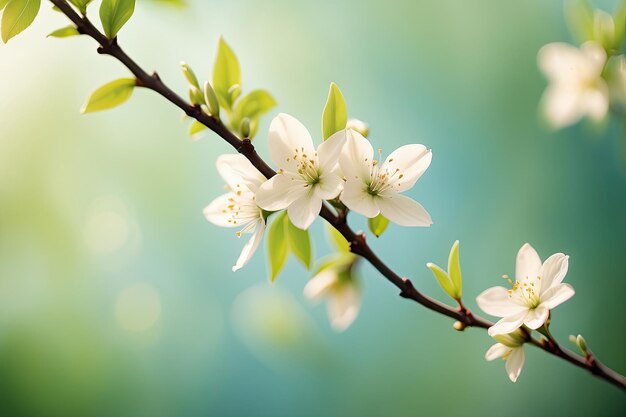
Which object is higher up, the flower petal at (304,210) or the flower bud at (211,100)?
the flower bud at (211,100)

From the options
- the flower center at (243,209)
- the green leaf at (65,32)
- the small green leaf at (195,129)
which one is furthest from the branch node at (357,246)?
the green leaf at (65,32)

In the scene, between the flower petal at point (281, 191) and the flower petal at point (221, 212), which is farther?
the flower petal at point (221, 212)

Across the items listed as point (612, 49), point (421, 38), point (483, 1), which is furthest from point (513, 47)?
point (612, 49)

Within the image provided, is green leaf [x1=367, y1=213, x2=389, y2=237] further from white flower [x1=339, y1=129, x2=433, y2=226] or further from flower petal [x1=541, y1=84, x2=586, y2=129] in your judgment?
flower petal [x1=541, y1=84, x2=586, y2=129]

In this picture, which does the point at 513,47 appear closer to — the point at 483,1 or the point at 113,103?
the point at 483,1

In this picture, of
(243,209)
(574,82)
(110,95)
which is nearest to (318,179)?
(243,209)

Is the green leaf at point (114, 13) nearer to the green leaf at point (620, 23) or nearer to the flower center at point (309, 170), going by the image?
the flower center at point (309, 170)
